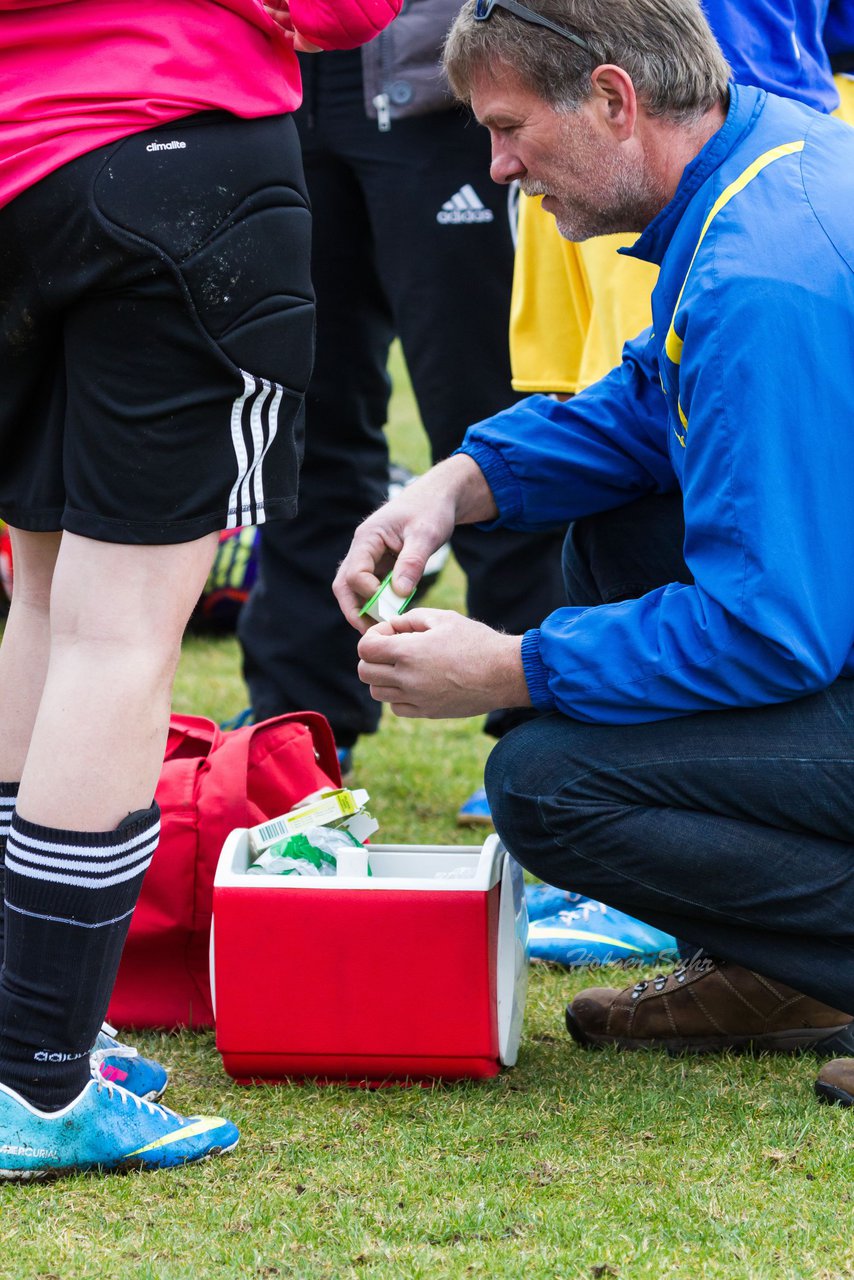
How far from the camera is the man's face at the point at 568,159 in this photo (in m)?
1.99

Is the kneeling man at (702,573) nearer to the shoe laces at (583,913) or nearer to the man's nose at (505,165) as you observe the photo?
the man's nose at (505,165)

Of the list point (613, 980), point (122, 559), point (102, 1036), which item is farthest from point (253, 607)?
point (122, 559)

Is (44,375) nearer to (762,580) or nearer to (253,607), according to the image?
(762,580)

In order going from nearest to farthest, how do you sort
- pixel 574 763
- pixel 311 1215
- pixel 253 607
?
pixel 311 1215 → pixel 574 763 → pixel 253 607

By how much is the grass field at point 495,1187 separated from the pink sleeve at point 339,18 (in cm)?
108

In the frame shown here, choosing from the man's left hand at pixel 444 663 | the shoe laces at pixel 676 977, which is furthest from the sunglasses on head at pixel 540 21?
the shoe laces at pixel 676 977

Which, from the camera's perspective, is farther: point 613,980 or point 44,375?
point 613,980

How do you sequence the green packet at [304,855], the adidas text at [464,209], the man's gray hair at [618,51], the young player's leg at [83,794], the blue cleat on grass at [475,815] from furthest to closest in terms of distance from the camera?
the blue cleat on grass at [475,815] < the adidas text at [464,209] < the green packet at [304,855] < the man's gray hair at [618,51] < the young player's leg at [83,794]

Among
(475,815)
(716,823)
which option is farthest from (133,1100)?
(475,815)

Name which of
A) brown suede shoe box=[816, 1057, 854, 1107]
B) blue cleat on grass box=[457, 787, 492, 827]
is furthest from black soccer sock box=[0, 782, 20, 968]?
blue cleat on grass box=[457, 787, 492, 827]

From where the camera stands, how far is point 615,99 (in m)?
1.97

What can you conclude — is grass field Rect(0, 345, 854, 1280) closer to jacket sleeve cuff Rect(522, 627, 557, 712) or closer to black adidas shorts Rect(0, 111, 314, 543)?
jacket sleeve cuff Rect(522, 627, 557, 712)

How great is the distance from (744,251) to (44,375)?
803 millimetres

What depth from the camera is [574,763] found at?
6.59ft
